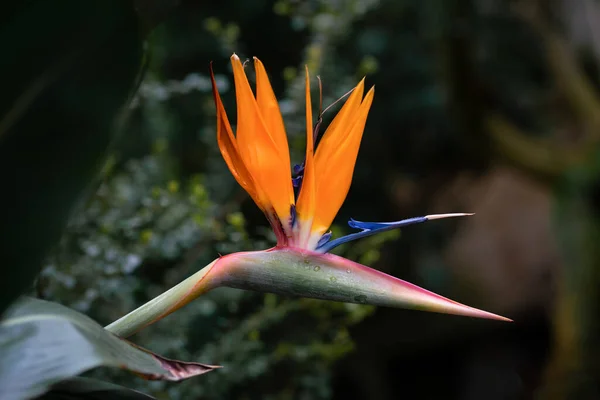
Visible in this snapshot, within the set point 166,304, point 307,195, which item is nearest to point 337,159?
point 307,195

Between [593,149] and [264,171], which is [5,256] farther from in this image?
[593,149]

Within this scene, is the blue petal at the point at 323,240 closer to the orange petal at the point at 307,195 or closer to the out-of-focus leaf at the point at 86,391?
the orange petal at the point at 307,195

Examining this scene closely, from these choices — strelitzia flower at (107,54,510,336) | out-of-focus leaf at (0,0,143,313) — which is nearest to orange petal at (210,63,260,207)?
strelitzia flower at (107,54,510,336)

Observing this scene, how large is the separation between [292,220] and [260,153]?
0.04 metres

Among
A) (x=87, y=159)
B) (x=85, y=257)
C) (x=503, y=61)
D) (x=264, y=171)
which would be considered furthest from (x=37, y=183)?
(x=503, y=61)

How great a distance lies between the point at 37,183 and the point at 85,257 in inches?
18.2

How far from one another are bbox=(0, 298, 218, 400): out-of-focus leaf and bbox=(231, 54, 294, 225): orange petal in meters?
0.12

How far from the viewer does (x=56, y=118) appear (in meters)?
0.28

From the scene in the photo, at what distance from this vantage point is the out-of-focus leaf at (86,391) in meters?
0.33

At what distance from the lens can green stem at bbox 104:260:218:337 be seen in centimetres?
36

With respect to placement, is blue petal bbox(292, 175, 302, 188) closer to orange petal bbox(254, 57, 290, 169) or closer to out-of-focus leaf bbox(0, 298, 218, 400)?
orange petal bbox(254, 57, 290, 169)

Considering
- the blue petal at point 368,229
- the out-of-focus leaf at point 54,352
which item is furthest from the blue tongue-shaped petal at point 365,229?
the out-of-focus leaf at point 54,352

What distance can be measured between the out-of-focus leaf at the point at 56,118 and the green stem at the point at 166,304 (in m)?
0.09

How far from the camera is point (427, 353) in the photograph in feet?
7.02
